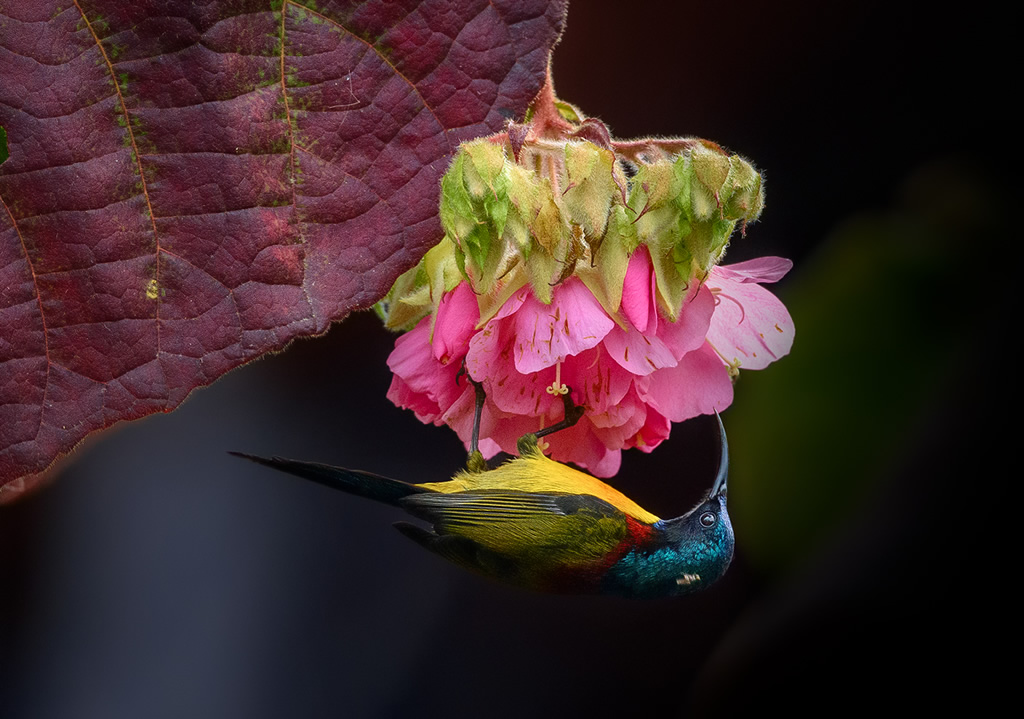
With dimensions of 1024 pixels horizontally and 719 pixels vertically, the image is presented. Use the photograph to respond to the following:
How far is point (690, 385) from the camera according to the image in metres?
0.52

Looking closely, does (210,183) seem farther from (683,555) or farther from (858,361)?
(858,361)

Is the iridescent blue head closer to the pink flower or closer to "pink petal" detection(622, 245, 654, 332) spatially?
the pink flower

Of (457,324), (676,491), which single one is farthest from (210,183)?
(676,491)

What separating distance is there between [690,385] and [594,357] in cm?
6

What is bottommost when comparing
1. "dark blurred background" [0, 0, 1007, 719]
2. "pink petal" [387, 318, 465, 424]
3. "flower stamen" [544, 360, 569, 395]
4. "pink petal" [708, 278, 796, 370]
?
"dark blurred background" [0, 0, 1007, 719]

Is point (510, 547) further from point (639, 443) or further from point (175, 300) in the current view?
A: point (175, 300)

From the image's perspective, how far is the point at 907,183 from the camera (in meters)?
1.26

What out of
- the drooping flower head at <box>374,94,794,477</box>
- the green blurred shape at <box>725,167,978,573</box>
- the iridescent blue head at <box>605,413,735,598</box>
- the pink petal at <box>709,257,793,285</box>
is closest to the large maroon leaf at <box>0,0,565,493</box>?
the drooping flower head at <box>374,94,794,477</box>

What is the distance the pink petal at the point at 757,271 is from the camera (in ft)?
1.68

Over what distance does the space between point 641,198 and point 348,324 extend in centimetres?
124

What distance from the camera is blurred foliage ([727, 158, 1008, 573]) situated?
4.00 feet

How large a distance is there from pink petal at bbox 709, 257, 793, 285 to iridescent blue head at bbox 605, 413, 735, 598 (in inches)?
11.6

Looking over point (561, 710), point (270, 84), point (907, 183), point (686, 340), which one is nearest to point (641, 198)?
point (686, 340)

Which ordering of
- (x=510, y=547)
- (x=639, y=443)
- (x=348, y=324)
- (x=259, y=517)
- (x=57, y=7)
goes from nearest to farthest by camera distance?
(x=57, y=7), (x=639, y=443), (x=510, y=547), (x=348, y=324), (x=259, y=517)
